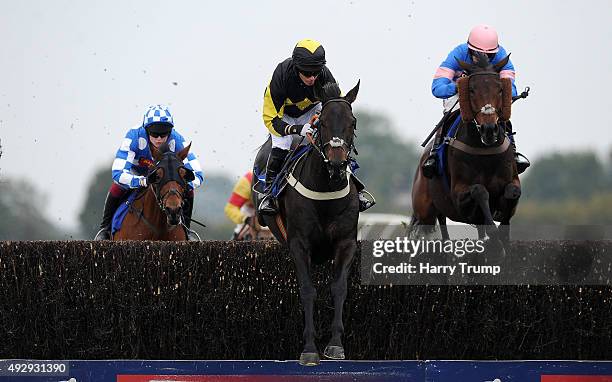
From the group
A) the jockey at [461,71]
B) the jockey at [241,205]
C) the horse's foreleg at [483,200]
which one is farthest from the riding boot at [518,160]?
the jockey at [241,205]

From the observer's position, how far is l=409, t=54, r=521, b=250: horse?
10.0 metres

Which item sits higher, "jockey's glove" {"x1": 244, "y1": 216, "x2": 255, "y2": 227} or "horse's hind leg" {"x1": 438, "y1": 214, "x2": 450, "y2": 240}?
"jockey's glove" {"x1": 244, "y1": 216, "x2": 255, "y2": 227}

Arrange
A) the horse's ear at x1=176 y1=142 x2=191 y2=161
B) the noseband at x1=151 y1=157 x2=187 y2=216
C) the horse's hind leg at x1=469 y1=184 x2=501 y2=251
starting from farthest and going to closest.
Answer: the horse's ear at x1=176 y1=142 x2=191 y2=161
the noseband at x1=151 y1=157 x2=187 y2=216
the horse's hind leg at x1=469 y1=184 x2=501 y2=251

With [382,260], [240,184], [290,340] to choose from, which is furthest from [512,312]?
[240,184]

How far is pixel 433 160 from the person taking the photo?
37.1ft

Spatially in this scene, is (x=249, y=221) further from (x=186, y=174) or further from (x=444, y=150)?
(x=444, y=150)

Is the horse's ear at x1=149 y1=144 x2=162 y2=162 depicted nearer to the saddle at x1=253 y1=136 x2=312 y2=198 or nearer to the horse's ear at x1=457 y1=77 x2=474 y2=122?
the saddle at x1=253 y1=136 x2=312 y2=198

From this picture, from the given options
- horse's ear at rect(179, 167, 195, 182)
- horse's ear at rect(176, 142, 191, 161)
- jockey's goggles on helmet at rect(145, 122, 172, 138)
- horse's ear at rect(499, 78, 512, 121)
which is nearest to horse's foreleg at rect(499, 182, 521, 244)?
horse's ear at rect(499, 78, 512, 121)

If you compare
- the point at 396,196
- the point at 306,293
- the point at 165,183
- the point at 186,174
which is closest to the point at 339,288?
the point at 306,293

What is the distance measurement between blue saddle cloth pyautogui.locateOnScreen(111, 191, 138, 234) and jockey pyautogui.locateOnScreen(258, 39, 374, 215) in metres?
2.25

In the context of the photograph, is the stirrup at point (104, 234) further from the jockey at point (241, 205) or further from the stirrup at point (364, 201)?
the jockey at point (241, 205)

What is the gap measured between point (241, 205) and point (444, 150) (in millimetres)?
6979

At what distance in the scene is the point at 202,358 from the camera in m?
9.60

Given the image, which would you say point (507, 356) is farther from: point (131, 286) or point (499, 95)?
point (131, 286)
